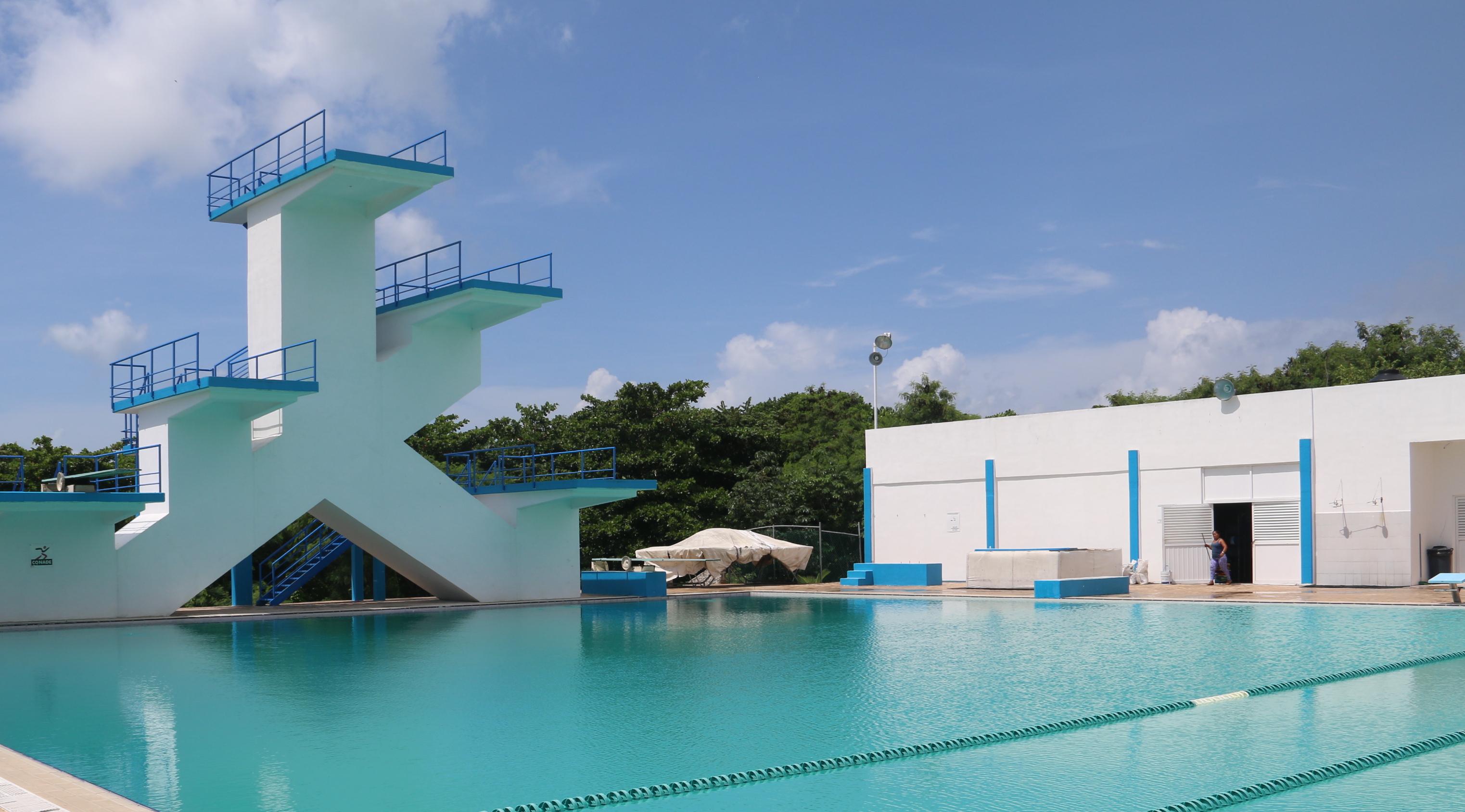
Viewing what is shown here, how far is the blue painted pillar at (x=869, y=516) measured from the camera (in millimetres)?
31797

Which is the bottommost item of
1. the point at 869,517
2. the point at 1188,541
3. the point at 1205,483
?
the point at 1188,541

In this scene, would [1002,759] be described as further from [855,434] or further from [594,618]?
[855,434]

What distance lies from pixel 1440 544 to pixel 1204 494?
430cm

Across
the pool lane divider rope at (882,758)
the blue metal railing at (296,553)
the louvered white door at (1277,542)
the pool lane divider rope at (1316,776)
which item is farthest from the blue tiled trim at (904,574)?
the pool lane divider rope at (1316,776)

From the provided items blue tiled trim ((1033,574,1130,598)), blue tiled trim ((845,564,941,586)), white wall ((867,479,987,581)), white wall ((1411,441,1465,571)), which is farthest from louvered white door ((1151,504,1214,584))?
blue tiled trim ((845,564,941,586))

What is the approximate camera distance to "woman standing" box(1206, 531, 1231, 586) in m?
25.2

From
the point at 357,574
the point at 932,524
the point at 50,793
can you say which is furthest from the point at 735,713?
the point at 932,524

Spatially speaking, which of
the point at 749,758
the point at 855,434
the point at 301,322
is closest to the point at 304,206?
the point at 301,322

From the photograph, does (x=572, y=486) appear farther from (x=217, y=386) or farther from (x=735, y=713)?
(x=735, y=713)

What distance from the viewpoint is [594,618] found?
2116 cm

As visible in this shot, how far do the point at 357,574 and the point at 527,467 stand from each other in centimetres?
909

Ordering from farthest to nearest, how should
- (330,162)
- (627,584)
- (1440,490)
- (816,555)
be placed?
(816,555) < (627,584) < (1440,490) < (330,162)

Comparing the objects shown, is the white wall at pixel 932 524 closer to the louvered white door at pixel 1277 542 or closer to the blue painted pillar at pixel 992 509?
the blue painted pillar at pixel 992 509

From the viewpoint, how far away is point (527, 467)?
3559cm
